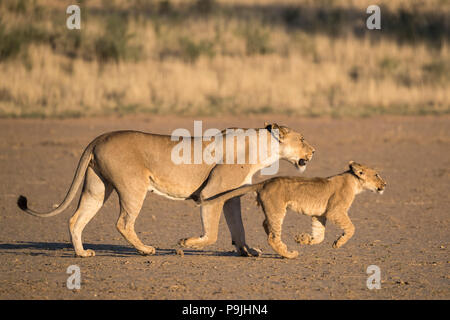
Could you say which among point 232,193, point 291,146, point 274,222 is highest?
point 291,146

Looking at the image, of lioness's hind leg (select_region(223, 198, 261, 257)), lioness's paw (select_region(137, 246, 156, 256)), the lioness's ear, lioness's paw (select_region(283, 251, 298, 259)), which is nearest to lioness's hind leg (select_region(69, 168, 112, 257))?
lioness's paw (select_region(137, 246, 156, 256))

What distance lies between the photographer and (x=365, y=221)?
438 inches

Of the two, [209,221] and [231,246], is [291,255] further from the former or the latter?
[231,246]

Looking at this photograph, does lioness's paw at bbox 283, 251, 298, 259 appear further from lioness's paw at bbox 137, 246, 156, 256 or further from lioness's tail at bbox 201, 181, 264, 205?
lioness's paw at bbox 137, 246, 156, 256

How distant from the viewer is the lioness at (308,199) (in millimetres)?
8391

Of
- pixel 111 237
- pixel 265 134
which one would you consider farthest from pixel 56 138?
pixel 265 134

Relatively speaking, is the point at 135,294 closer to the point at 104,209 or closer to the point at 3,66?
the point at 104,209

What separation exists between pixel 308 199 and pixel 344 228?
456 mm

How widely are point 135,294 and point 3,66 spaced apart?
55.7 ft

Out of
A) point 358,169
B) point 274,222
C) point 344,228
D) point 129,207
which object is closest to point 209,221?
point 274,222

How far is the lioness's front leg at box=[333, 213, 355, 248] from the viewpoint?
27.9ft

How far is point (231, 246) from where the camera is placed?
970 centimetres
